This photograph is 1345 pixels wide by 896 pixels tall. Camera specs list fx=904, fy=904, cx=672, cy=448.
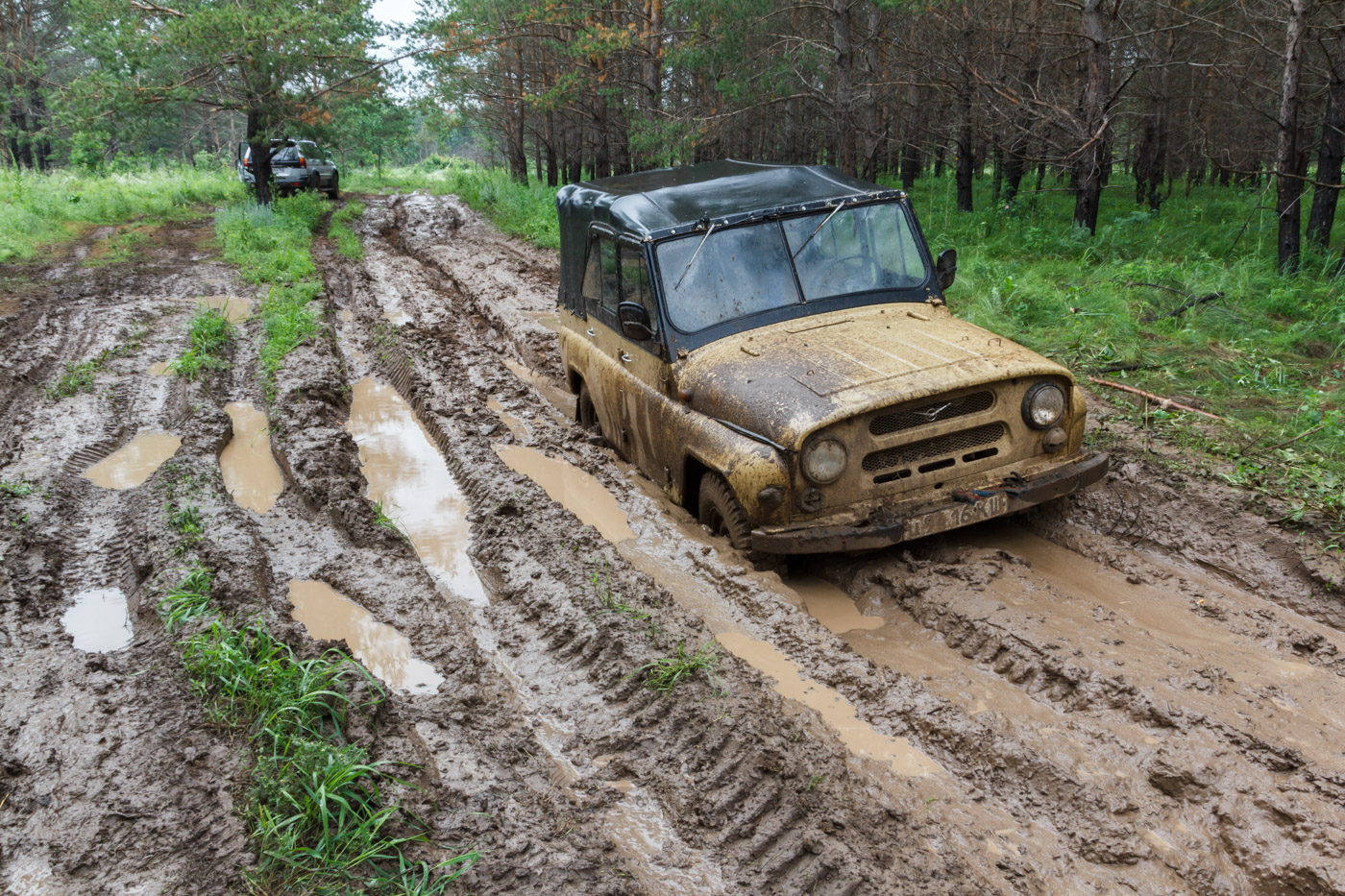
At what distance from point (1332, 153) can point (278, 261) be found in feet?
49.2

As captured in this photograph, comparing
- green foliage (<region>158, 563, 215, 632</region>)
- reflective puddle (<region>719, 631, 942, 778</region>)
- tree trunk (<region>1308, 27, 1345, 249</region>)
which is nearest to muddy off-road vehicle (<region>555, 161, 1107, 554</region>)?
reflective puddle (<region>719, 631, 942, 778</region>)

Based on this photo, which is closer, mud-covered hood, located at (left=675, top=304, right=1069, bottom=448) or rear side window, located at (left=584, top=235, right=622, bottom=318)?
mud-covered hood, located at (left=675, top=304, right=1069, bottom=448)

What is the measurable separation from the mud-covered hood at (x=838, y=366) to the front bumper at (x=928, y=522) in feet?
1.53

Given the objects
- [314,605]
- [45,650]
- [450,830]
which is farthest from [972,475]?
[45,650]

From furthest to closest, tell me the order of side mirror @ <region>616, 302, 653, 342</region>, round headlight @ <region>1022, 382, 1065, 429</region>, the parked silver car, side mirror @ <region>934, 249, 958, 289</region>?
the parked silver car
side mirror @ <region>934, 249, 958, 289</region>
side mirror @ <region>616, 302, 653, 342</region>
round headlight @ <region>1022, 382, 1065, 429</region>

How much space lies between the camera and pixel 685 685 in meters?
3.79

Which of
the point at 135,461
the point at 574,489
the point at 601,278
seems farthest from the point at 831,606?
the point at 135,461

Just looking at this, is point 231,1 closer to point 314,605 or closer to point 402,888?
point 314,605

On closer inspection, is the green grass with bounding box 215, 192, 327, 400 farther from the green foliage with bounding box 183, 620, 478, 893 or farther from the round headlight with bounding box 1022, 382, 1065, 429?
the round headlight with bounding box 1022, 382, 1065, 429

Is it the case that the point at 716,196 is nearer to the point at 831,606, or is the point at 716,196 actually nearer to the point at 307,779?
the point at 831,606

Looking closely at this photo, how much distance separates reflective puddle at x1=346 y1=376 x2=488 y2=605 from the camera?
18.2 feet

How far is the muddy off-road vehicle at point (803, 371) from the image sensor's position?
4469 mm

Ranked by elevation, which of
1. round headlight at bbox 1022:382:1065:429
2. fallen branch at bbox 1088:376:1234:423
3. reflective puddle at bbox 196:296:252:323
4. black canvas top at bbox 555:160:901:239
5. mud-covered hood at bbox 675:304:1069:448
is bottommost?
fallen branch at bbox 1088:376:1234:423

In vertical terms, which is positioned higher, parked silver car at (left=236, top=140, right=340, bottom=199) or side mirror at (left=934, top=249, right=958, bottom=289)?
parked silver car at (left=236, top=140, right=340, bottom=199)
